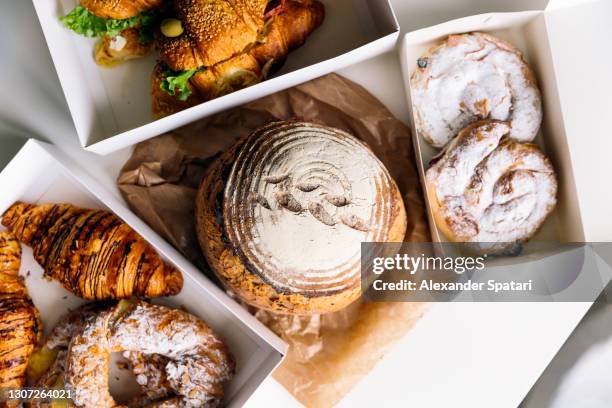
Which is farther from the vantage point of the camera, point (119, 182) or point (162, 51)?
point (119, 182)

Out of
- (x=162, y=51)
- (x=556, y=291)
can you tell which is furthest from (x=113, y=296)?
(x=556, y=291)

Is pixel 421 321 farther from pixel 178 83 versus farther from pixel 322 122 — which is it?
pixel 178 83

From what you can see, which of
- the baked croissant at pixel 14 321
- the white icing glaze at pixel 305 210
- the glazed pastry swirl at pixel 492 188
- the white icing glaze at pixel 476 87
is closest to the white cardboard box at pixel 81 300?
the baked croissant at pixel 14 321

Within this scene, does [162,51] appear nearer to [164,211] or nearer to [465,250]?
[164,211]

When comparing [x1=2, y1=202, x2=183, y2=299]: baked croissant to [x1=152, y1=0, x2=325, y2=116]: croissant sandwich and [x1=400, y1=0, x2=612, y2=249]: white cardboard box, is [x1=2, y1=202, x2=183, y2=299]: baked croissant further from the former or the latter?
[x1=400, y1=0, x2=612, y2=249]: white cardboard box

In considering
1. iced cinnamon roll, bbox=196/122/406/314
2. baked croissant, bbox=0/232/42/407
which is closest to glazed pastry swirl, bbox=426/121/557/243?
iced cinnamon roll, bbox=196/122/406/314

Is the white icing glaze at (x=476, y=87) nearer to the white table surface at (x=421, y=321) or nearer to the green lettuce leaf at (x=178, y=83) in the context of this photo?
the white table surface at (x=421, y=321)
